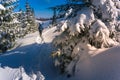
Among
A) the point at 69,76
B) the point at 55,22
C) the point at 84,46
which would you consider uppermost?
the point at 55,22

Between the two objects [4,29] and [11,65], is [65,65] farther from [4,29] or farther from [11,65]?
[4,29]

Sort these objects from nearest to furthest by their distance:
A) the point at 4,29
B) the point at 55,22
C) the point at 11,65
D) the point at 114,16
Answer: the point at 114,16, the point at 55,22, the point at 11,65, the point at 4,29

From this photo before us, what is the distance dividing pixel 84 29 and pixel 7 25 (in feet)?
50.0

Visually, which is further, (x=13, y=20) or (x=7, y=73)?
(x=13, y=20)

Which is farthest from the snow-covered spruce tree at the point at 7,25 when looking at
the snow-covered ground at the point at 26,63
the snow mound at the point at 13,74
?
the snow mound at the point at 13,74

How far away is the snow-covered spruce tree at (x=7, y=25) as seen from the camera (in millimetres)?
28266

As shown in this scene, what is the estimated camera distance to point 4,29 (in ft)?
92.5

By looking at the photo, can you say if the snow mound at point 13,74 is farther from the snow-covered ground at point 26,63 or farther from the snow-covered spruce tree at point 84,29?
the snow-covered spruce tree at point 84,29

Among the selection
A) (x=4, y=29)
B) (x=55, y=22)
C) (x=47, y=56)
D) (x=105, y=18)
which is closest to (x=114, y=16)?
(x=105, y=18)

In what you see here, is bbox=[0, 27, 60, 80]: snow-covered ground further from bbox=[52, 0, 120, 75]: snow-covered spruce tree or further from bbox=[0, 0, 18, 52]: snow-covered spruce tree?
bbox=[0, 0, 18, 52]: snow-covered spruce tree

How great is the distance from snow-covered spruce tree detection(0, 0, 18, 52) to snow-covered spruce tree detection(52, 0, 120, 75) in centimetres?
1336

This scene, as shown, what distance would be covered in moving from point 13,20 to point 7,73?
14456 millimetres

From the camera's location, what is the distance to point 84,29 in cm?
1462

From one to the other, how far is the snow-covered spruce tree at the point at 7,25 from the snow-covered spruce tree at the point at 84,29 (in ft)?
43.8
